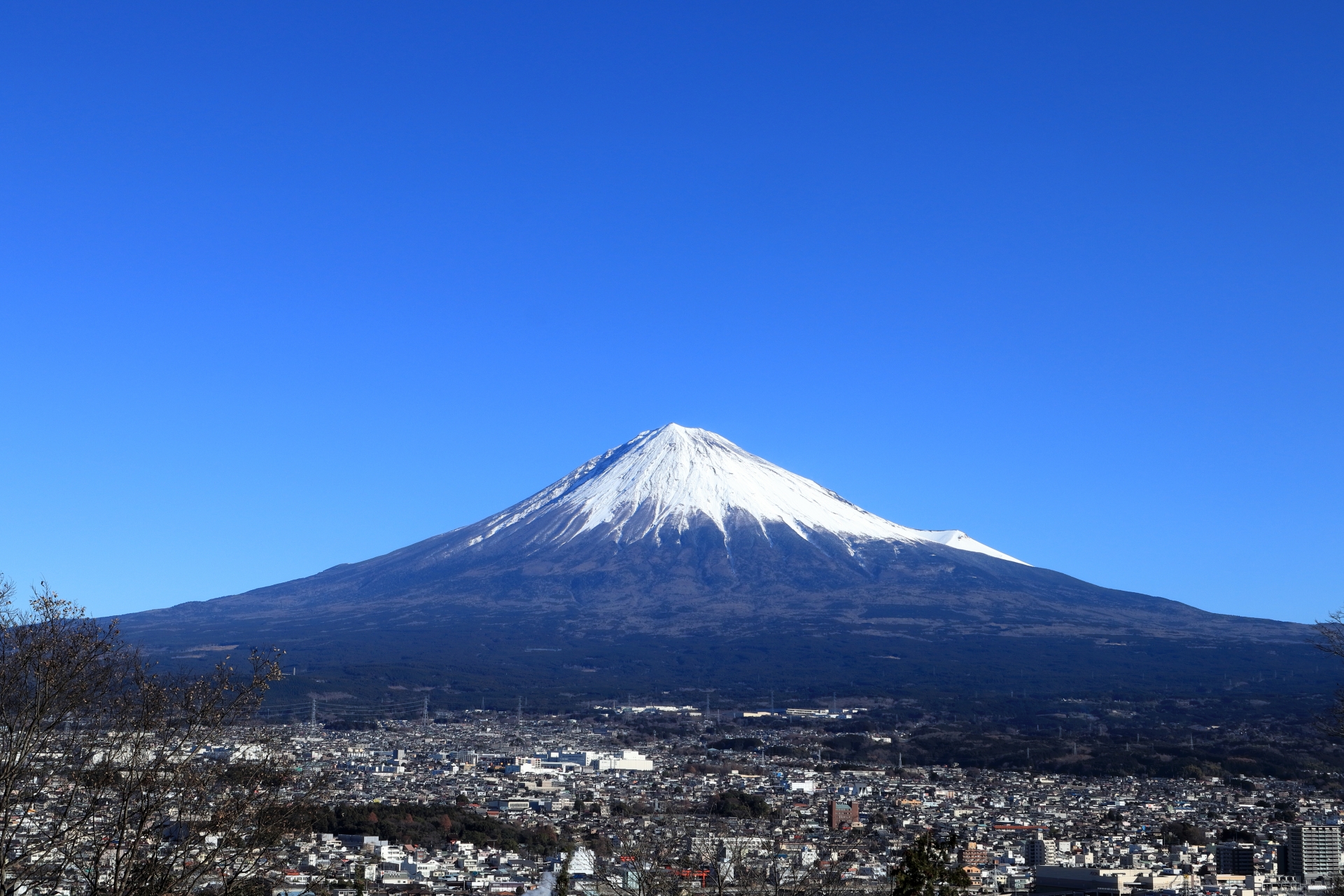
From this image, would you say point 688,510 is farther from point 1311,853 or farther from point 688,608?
point 1311,853

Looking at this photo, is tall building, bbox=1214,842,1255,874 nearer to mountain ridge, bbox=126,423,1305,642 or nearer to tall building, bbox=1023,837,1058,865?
tall building, bbox=1023,837,1058,865

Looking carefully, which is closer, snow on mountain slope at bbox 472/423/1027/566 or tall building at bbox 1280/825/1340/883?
tall building at bbox 1280/825/1340/883

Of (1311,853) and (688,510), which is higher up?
(688,510)

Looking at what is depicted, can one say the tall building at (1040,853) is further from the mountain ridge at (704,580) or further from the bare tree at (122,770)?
the mountain ridge at (704,580)

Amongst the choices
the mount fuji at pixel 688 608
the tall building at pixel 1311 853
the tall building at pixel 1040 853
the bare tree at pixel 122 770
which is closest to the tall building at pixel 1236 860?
the tall building at pixel 1311 853

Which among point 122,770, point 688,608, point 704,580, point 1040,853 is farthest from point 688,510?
point 122,770

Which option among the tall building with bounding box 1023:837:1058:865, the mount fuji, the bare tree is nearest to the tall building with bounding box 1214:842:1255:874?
the tall building with bounding box 1023:837:1058:865

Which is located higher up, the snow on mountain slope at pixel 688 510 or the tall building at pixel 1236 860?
the snow on mountain slope at pixel 688 510
